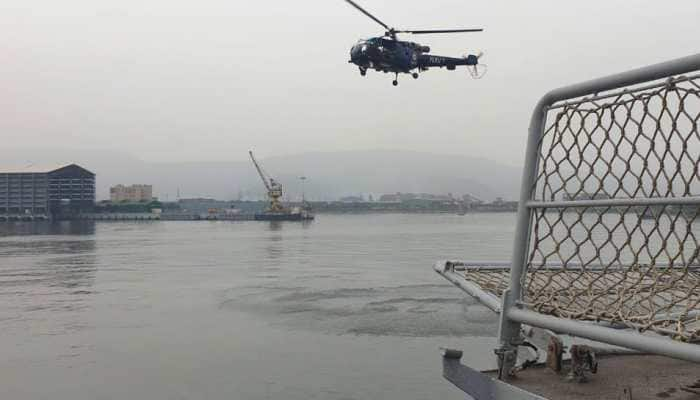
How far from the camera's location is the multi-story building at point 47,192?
619ft

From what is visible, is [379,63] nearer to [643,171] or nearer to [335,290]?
[335,290]

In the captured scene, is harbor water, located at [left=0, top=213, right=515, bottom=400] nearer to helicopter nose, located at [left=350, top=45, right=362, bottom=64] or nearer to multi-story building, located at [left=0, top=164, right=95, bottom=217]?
helicopter nose, located at [left=350, top=45, right=362, bottom=64]

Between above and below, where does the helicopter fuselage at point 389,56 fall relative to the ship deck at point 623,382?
above

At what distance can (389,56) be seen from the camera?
35.9 m

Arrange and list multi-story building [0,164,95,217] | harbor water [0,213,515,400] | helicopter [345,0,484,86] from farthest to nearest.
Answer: multi-story building [0,164,95,217] → helicopter [345,0,484,86] → harbor water [0,213,515,400]

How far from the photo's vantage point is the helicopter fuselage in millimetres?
35031

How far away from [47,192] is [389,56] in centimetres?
17908

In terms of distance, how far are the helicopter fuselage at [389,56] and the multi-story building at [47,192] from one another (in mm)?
173026

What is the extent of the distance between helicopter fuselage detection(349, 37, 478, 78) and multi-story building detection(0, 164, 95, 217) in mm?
173026

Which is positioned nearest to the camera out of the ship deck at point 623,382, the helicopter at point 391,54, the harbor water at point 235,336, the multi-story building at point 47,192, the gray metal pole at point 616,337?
the gray metal pole at point 616,337

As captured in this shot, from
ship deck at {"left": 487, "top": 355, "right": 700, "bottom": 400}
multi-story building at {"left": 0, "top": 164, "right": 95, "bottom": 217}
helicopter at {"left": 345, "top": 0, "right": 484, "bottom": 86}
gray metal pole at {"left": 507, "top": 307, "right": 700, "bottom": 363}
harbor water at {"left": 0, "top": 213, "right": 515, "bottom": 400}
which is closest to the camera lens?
gray metal pole at {"left": 507, "top": 307, "right": 700, "bottom": 363}

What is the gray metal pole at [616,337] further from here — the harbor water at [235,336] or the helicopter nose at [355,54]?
the helicopter nose at [355,54]

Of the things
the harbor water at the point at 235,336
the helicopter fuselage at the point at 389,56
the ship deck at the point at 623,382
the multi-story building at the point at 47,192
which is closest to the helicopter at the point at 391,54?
the helicopter fuselage at the point at 389,56

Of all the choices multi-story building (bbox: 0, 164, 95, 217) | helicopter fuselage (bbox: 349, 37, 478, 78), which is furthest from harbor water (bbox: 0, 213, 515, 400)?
multi-story building (bbox: 0, 164, 95, 217)
